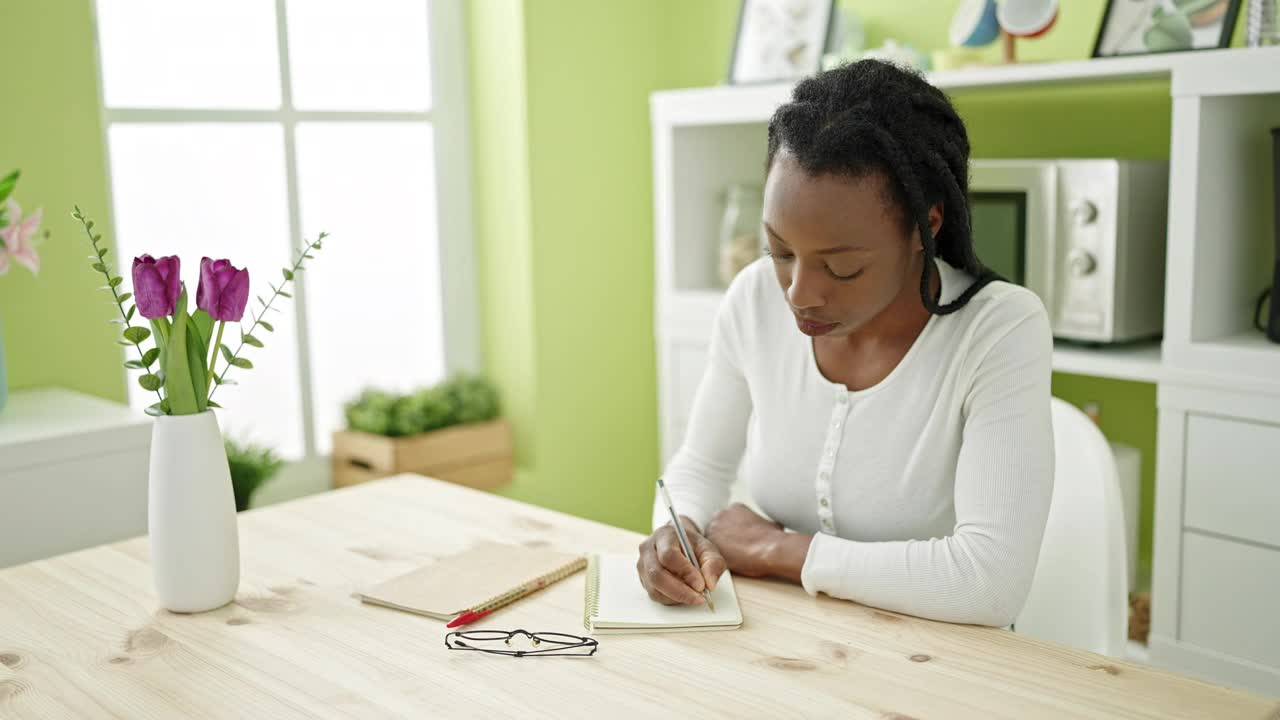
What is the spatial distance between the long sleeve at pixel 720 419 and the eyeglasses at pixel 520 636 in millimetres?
448

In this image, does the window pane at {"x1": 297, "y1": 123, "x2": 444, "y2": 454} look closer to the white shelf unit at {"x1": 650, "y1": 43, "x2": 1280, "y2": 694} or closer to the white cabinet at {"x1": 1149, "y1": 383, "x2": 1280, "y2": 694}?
the white shelf unit at {"x1": 650, "y1": 43, "x2": 1280, "y2": 694}

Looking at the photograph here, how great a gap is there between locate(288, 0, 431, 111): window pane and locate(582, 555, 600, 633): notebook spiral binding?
172 cm

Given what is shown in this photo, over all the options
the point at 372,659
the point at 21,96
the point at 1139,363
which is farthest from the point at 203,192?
the point at 1139,363

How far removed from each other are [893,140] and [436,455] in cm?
169

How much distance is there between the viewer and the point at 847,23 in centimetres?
276

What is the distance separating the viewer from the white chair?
1.42 meters

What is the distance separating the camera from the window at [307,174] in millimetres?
2516

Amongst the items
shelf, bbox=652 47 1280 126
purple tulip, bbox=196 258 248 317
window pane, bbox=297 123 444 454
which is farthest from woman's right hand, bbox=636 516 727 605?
window pane, bbox=297 123 444 454

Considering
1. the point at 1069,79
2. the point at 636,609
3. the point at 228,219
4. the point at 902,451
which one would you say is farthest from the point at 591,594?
the point at 228,219

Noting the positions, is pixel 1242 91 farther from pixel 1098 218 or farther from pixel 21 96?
pixel 21 96

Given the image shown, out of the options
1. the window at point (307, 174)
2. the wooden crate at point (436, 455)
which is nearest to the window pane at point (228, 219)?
the window at point (307, 174)

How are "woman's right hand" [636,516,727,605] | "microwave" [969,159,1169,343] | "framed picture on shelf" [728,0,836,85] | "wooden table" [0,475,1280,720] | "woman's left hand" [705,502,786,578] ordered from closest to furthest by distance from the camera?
"wooden table" [0,475,1280,720] → "woman's right hand" [636,516,727,605] → "woman's left hand" [705,502,786,578] → "microwave" [969,159,1169,343] → "framed picture on shelf" [728,0,836,85]

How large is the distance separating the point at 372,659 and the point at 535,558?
0.97ft

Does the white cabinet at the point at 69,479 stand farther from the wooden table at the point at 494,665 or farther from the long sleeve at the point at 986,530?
the long sleeve at the point at 986,530
